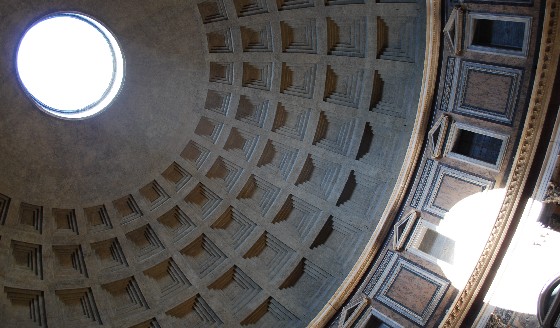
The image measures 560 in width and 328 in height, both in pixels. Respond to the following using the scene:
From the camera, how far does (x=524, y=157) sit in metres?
18.0

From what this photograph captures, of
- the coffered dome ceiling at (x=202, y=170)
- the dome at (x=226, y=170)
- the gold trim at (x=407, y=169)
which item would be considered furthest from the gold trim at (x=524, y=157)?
the coffered dome ceiling at (x=202, y=170)

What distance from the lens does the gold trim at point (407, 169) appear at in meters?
19.4

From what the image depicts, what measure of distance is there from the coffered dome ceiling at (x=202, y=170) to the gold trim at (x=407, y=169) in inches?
32.2

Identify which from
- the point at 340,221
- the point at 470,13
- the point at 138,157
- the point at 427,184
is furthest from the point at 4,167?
the point at 470,13

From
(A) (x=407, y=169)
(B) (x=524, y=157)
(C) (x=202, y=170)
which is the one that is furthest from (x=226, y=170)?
(B) (x=524, y=157)

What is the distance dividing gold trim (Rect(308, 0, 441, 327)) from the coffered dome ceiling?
0.82m

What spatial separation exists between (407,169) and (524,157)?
3.90 metres

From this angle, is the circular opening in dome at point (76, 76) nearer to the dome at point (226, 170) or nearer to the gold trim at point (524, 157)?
the dome at point (226, 170)

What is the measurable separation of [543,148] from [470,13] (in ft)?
14.5

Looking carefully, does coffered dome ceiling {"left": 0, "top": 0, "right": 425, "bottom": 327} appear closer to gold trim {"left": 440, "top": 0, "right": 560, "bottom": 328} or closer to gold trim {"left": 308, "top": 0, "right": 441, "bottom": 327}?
gold trim {"left": 308, "top": 0, "right": 441, "bottom": 327}

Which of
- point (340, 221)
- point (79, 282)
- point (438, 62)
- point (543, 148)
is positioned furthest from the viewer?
point (79, 282)

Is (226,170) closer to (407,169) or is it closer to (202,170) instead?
(202,170)

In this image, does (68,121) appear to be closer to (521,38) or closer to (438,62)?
(438,62)

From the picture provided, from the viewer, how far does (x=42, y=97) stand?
2570cm
